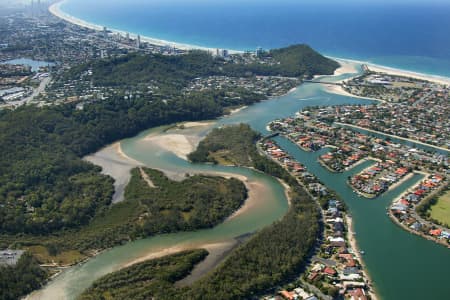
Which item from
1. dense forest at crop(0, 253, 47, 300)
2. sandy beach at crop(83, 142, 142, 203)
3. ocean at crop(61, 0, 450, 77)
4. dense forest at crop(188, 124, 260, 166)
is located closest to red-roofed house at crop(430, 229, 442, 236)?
dense forest at crop(188, 124, 260, 166)

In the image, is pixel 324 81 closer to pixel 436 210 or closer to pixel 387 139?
pixel 387 139

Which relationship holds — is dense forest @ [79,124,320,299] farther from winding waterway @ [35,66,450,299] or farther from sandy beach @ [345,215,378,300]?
sandy beach @ [345,215,378,300]

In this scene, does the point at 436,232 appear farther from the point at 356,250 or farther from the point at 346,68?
the point at 346,68

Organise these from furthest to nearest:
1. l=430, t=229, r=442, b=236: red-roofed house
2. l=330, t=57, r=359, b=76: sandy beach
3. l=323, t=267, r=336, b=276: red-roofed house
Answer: l=330, t=57, r=359, b=76: sandy beach, l=430, t=229, r=442, b=236: red-roofed house, l=323, t=267, r=336, b=276: red-roofed house

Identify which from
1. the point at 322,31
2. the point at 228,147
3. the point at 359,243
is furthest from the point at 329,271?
the point at 322,31

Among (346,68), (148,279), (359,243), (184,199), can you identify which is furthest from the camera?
(346,68)

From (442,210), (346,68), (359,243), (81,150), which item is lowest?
(359,243)

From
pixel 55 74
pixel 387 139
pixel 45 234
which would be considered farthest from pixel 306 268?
pixel 55 74
